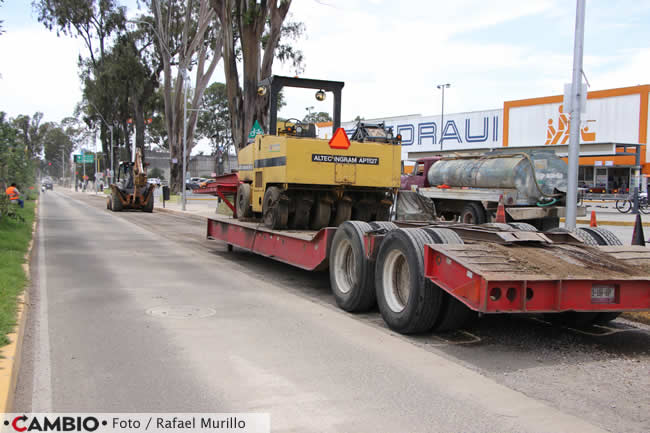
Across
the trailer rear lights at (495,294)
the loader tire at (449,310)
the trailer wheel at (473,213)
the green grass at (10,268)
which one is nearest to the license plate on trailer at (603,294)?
the trailer rear lights at (495,294)

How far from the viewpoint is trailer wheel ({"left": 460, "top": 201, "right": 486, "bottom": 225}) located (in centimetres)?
1822

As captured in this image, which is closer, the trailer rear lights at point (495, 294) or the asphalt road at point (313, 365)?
the asphalt road at point (313, 365)

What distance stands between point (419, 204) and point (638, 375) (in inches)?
371

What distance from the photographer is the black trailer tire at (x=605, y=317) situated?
6824 mm

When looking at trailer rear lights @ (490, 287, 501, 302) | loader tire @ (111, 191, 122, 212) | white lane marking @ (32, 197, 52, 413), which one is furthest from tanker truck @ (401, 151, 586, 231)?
loader tire @ (111, 191, 122, 212)

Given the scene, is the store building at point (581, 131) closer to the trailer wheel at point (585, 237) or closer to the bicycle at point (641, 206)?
the bicycle at point (641, 206)

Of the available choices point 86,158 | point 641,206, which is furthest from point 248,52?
point 86,158

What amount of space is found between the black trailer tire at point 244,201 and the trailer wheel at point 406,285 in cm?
567

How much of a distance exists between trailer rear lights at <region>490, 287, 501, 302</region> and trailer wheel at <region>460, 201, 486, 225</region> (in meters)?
13.0

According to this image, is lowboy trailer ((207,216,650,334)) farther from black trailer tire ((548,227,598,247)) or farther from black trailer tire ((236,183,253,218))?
black trailer tire ((236,183,253,218))

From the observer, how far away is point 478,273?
5500 millimetres

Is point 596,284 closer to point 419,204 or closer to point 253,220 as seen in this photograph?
point 253,220

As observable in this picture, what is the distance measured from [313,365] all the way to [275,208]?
536cm

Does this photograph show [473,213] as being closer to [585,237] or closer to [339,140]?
[339,140]
